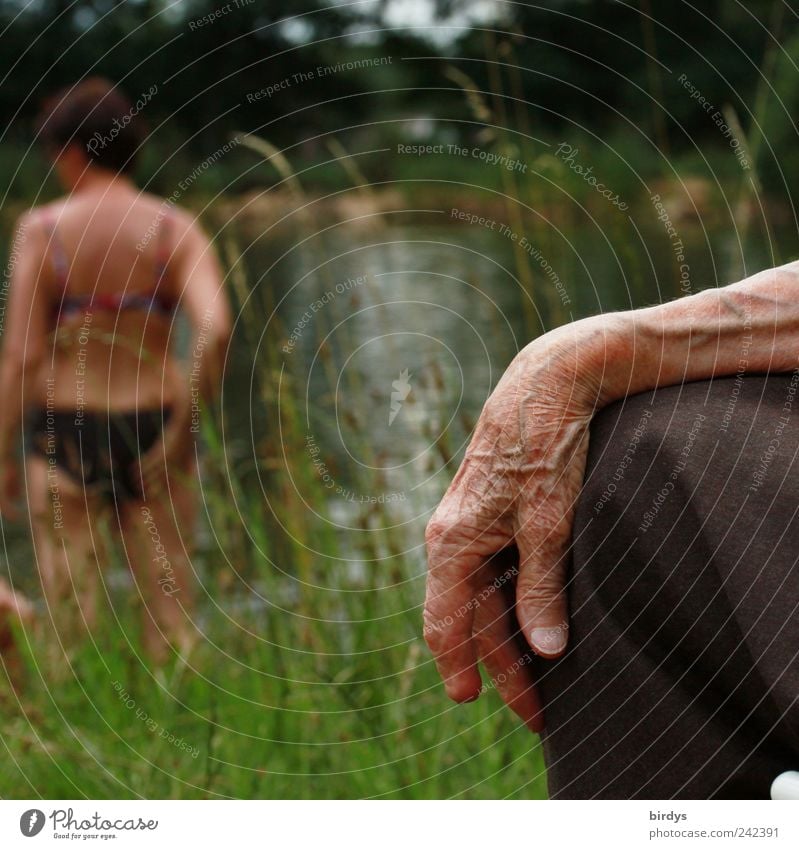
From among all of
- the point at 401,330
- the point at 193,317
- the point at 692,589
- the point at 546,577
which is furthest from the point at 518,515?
the point at 401,330

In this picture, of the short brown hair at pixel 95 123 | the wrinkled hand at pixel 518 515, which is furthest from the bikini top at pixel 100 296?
the wrinkled hand at pixel 518 515

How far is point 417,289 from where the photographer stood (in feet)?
20.6

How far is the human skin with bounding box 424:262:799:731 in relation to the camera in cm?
100

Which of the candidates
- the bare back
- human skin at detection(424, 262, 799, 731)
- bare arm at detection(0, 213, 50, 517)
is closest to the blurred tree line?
the bare back

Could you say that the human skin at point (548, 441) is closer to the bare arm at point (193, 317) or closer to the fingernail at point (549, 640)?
the fingernail at point (549, 640)

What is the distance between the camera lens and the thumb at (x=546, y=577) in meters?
1.00

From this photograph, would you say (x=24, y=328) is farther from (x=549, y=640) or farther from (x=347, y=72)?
(x=347, y=72)

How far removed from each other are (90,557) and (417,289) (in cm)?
403

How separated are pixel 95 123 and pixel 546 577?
318 centimetres

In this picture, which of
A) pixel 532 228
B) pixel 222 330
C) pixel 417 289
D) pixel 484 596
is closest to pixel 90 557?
pixel 222 330

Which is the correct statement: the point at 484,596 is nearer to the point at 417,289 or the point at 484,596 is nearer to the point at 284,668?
the point at 284,668

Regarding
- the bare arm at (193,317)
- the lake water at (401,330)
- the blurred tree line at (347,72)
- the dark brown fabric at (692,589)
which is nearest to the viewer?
the dark brown fabric at (692,589)

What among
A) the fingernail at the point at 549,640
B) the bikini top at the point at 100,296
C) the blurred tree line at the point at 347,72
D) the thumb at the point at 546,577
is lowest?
the fingernail at the point at 549,640

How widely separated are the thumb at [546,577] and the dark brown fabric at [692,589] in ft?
Result: 0.04
